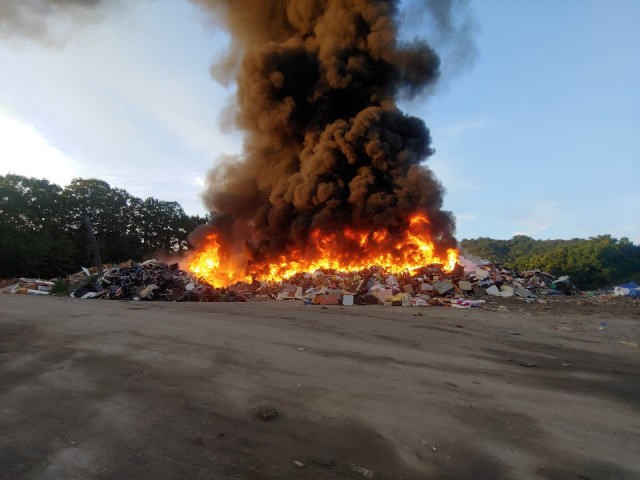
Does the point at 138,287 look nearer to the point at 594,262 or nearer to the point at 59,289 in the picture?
the point at 59,289

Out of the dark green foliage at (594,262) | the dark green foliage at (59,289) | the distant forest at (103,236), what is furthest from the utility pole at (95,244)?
the dark green foliage at (594,262)

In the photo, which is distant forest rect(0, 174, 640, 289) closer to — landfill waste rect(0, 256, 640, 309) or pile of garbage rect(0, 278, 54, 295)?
pile of garbage rect(0, 278, 54, 295)

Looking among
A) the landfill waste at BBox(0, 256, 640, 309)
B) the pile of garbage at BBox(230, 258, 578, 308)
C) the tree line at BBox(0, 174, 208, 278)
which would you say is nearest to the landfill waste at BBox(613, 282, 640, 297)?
the landfill waste at BBox(0, 256, 640, 309)

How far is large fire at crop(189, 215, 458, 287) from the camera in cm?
2133

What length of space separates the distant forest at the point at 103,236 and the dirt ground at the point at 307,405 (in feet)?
88.8

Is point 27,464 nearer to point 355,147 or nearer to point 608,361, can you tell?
point 608,361

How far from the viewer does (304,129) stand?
84.4ft

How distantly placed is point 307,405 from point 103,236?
139ft

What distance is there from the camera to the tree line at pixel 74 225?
29047mm

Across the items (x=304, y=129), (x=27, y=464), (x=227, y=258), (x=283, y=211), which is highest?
(x=304, y=129)

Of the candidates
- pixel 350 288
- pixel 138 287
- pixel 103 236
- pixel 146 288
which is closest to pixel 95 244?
pixel 138 287

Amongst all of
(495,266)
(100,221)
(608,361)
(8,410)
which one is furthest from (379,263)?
(100,221)

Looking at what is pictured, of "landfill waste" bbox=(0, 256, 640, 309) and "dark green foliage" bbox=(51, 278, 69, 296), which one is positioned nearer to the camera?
"landfill waste" bbox=(0, 256, 640, 309)

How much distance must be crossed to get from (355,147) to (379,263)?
6.93 m
